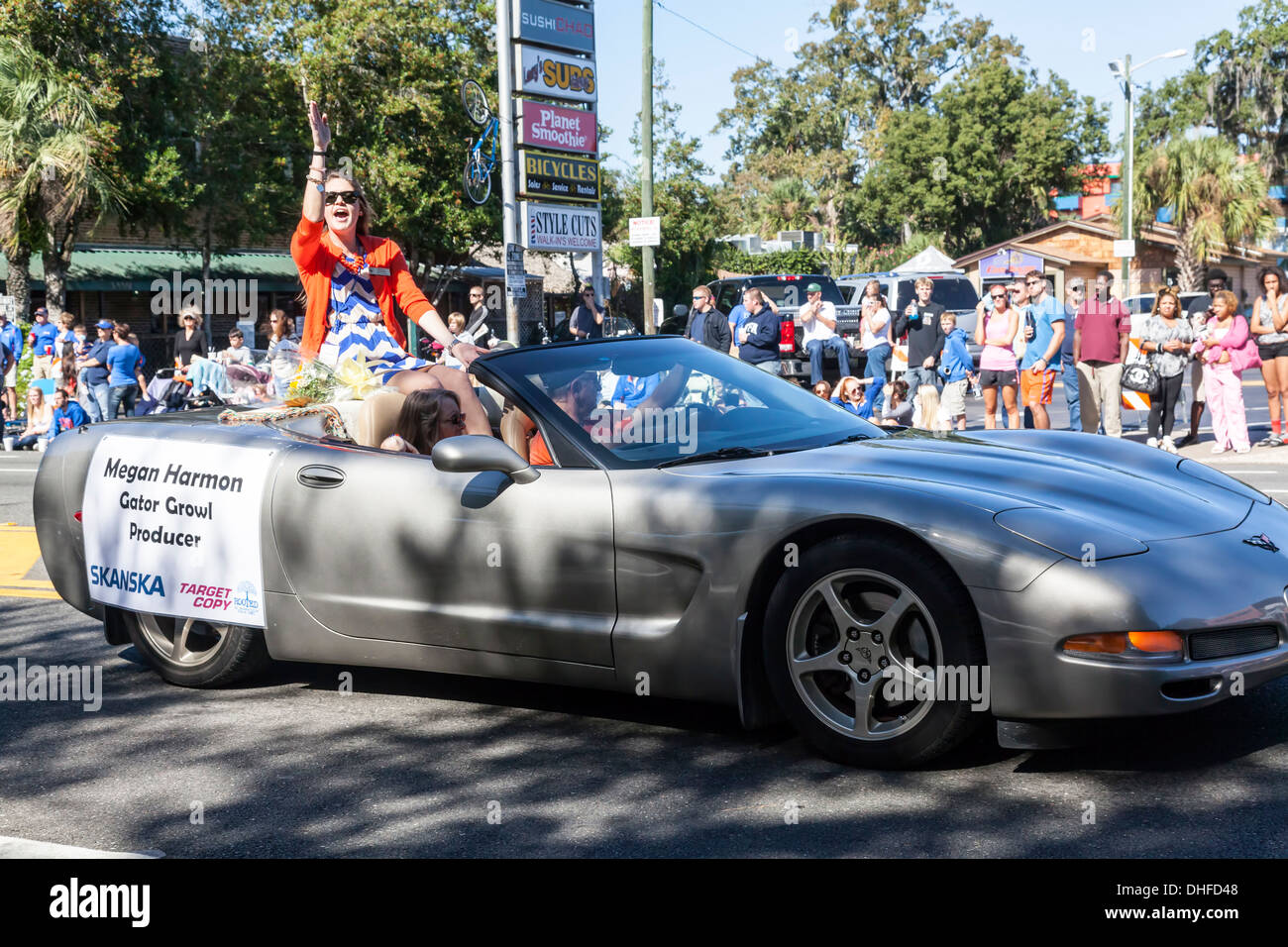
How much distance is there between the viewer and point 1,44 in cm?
2478

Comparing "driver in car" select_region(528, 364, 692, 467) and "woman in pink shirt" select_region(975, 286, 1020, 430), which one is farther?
"woman in pink shirt" select_region(975, 286, 1020, 430)

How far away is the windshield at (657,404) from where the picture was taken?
4.66 m

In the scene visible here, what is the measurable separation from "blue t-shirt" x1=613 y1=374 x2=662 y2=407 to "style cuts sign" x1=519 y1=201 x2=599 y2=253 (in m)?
15.7

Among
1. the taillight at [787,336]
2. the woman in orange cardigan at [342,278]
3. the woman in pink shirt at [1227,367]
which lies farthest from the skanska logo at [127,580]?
the taillight at [787,336]

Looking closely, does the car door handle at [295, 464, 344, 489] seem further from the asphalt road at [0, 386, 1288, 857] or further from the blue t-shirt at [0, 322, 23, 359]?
the blue t-shirt at [0, 322, 23, 359]

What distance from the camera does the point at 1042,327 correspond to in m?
13.5

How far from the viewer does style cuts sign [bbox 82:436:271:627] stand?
5027mm

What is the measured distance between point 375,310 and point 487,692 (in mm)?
1977

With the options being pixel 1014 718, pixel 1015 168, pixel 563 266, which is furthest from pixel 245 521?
Result: pixel 1015 168

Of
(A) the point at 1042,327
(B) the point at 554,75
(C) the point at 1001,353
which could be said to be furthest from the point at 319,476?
Result: (B) the point at 554,75

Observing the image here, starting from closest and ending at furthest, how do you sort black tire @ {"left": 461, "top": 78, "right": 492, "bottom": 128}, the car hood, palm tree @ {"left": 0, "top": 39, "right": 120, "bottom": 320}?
the car hood
black tire @ {"left": 461, "top": 78, "right": 492, "bottom": 128}
palm tree @ {"left": 0, "top": 39, "right": 120, "bottom": 320}

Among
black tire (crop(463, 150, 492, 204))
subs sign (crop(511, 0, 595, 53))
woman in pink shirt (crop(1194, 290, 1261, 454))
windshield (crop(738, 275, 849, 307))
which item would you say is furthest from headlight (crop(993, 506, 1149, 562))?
windshield (crop(738, 275, 849, 307))

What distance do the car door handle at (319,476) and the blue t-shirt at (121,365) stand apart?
41.8ft
